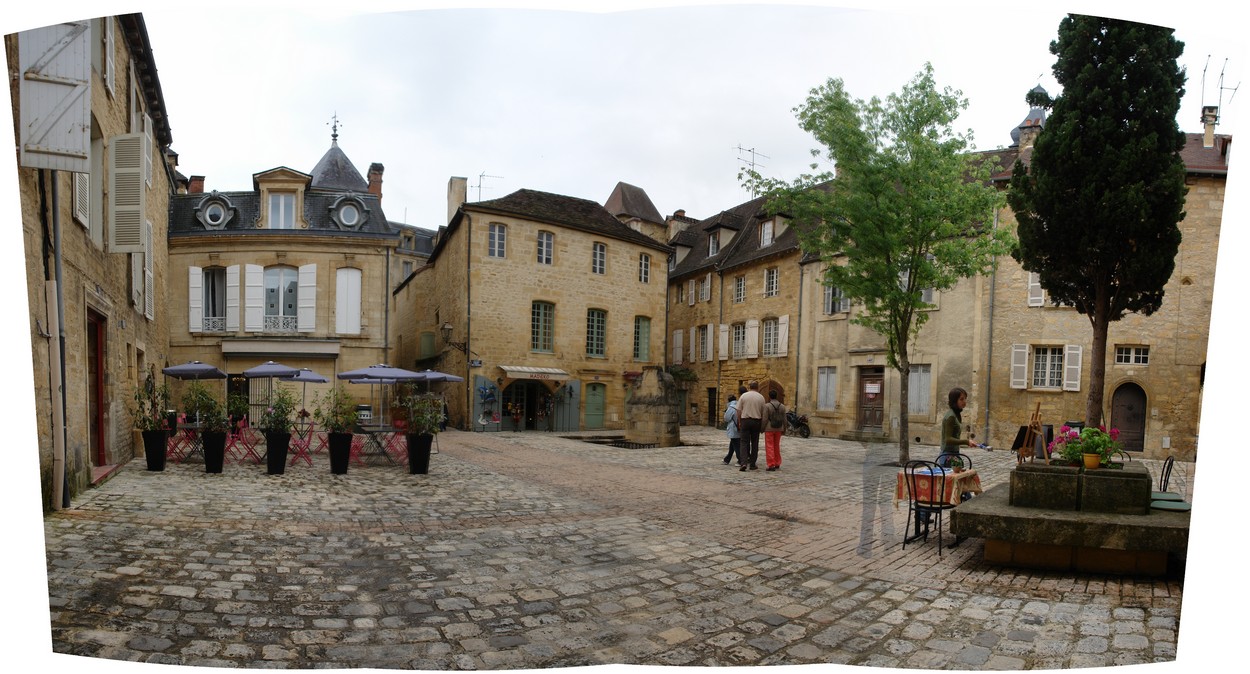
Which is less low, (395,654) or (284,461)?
(395,654)

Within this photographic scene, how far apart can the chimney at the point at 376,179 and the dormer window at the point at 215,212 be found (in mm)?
711

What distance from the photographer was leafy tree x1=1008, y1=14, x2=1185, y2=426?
3.02m

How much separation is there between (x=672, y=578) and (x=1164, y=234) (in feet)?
10.4

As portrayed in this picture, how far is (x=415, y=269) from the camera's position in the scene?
174 inches

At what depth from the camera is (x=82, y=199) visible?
3.49 m

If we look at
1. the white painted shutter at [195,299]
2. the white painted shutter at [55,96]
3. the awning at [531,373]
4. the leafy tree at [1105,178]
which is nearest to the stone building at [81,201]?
the white painted shutter at [55,96]

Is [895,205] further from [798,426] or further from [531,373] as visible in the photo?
[531,373]

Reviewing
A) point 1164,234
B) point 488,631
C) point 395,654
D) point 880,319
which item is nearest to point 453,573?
point 488,631

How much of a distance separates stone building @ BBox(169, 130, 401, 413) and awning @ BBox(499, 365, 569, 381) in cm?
136

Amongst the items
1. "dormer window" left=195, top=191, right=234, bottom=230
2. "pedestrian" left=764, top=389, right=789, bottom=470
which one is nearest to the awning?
"dormer window" left=195, top=191, right=234, bottom=230

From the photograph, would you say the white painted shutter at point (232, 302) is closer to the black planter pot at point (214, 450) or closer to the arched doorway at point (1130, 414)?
the black planter pot at point (214, 450)

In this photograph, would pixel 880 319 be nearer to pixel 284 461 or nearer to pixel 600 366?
pixel 600 366

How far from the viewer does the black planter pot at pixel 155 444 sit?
278 inches

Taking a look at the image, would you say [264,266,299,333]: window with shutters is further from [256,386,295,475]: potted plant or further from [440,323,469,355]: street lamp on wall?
[256,386,295,475]: potted plant
